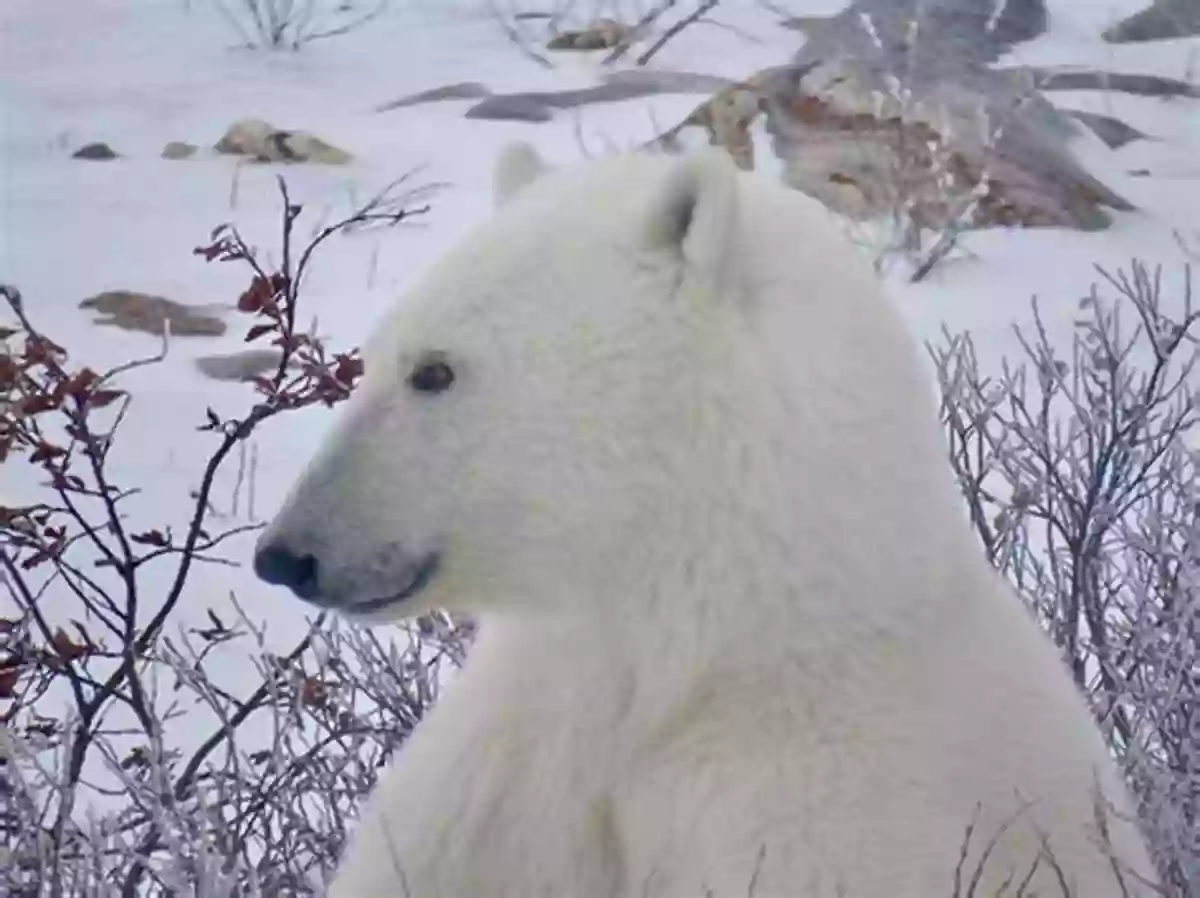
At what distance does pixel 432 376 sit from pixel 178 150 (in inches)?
91.0

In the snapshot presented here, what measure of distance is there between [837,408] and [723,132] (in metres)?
2.17

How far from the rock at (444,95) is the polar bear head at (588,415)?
2.15 metres

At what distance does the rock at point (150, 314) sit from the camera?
294cm

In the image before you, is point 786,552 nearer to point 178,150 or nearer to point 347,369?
point 347,369

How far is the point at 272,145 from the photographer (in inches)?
122

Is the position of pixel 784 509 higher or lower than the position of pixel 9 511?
higher

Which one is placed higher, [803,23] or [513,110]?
[803,23]

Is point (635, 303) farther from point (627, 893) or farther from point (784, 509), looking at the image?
point (627, 893)

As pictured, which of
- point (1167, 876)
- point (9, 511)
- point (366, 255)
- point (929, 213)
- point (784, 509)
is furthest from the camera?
point (929, 213)

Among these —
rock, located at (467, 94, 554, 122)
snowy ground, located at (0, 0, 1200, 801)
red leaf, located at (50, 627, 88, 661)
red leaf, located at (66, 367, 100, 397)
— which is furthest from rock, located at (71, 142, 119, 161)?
red leaf, located at (50, 627, 88, 661)

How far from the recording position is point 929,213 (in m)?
3.11

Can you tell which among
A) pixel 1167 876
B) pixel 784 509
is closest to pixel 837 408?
pixel 784 509

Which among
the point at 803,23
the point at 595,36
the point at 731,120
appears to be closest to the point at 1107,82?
the point at 803,23

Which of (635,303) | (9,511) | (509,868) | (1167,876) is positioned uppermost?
(635,303)
